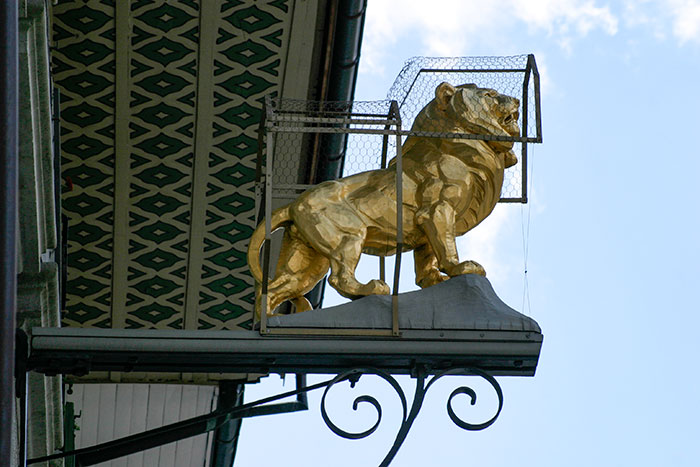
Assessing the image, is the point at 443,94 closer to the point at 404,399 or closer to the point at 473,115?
the point at 473,115

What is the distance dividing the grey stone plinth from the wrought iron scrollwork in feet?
0.51

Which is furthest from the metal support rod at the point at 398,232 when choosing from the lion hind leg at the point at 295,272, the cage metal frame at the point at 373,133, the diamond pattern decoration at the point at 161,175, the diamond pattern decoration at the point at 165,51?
the diamond pattern decoration at the point at 161,175

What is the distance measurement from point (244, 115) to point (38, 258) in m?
2.51

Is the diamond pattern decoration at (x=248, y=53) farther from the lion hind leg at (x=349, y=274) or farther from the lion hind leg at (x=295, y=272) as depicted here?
the lion hind leg at (x=349, y=274)

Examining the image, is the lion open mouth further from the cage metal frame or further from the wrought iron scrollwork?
the wrought iron scrollwork

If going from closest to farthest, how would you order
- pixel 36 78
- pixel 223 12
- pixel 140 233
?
pixel 36 78
pixel 223 12
pixel 140 233

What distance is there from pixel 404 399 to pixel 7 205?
1943 mm

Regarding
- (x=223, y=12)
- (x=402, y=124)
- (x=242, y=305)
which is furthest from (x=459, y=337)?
(x=242, y=305)

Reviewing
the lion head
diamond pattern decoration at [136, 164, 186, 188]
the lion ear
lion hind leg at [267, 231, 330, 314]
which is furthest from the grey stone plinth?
diamond pattern decoration at [136, 164, 186, 188]

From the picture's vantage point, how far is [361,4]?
7.90 metres

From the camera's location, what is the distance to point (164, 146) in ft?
27.8

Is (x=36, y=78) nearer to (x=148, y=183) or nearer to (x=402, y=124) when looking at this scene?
(x=402, y=124)

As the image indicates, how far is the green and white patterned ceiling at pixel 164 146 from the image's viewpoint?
25.7 feet

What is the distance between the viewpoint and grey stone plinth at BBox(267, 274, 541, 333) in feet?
19.0
